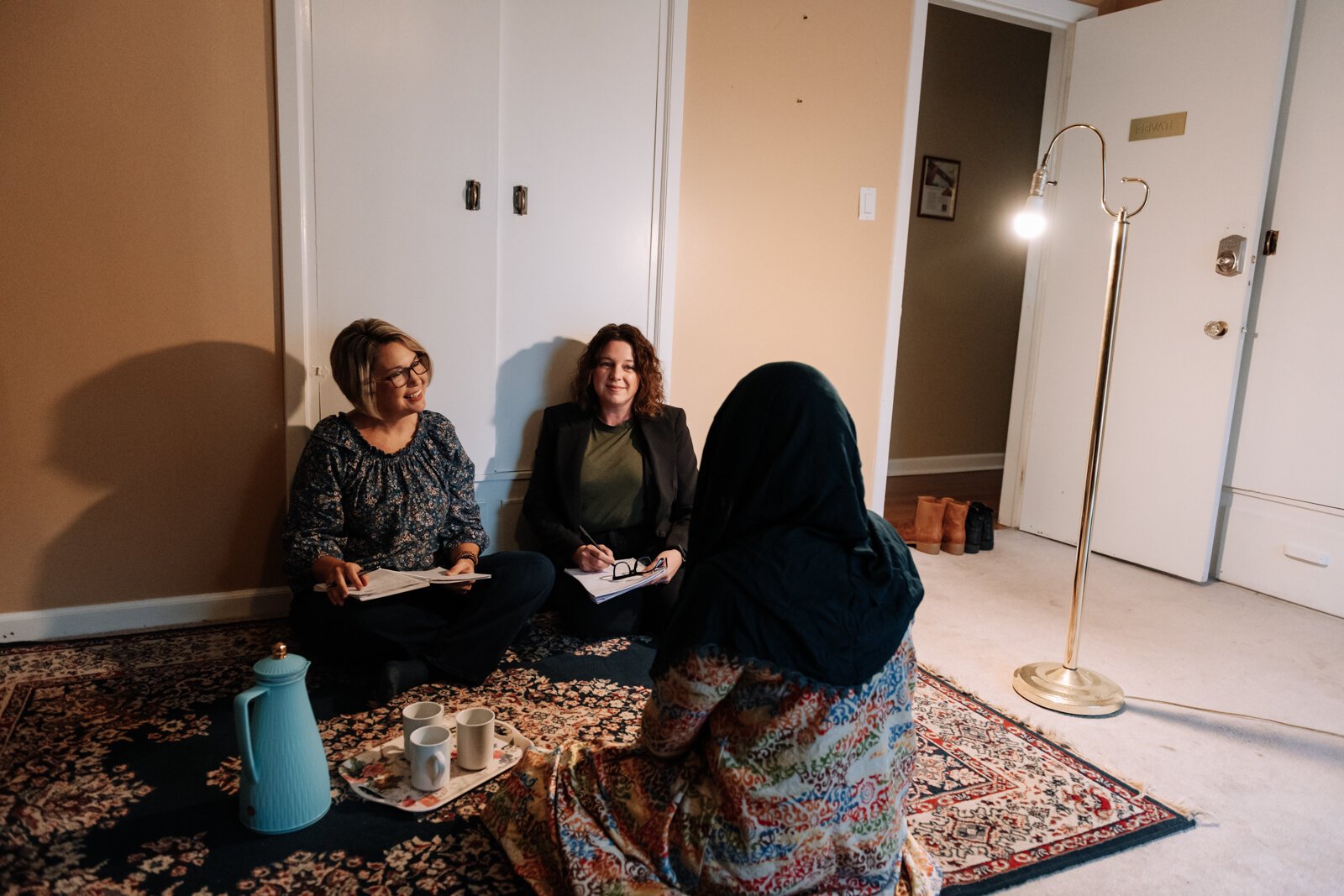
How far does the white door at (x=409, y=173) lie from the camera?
2.39 m

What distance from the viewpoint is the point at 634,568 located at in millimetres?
2502

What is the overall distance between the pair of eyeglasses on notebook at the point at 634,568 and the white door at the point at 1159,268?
6.90 feet

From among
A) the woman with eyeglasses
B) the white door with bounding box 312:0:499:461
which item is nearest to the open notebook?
the woman with eyeglasses

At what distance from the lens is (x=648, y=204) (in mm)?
2861

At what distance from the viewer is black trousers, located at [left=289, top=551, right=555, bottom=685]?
211 cm

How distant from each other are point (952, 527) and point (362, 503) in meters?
2.38

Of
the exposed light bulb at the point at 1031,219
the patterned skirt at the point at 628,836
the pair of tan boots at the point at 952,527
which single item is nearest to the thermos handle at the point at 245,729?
the patterned skirt at the point at 628,836

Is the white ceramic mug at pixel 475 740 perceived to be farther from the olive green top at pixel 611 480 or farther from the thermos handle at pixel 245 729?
the olive green top at pixel 611 480

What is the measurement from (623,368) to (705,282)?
583 millimetres

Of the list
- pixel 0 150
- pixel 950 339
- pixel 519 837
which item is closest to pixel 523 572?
pixel 519 837

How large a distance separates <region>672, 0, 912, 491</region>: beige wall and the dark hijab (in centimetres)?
183

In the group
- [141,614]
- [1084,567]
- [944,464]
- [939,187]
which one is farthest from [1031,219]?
[944,464]

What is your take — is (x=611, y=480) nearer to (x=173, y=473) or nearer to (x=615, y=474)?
(x=615, y=474)

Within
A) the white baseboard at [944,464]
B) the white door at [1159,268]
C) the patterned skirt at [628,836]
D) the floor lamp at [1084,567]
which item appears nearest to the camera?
the patterned skirt at [628,836]
